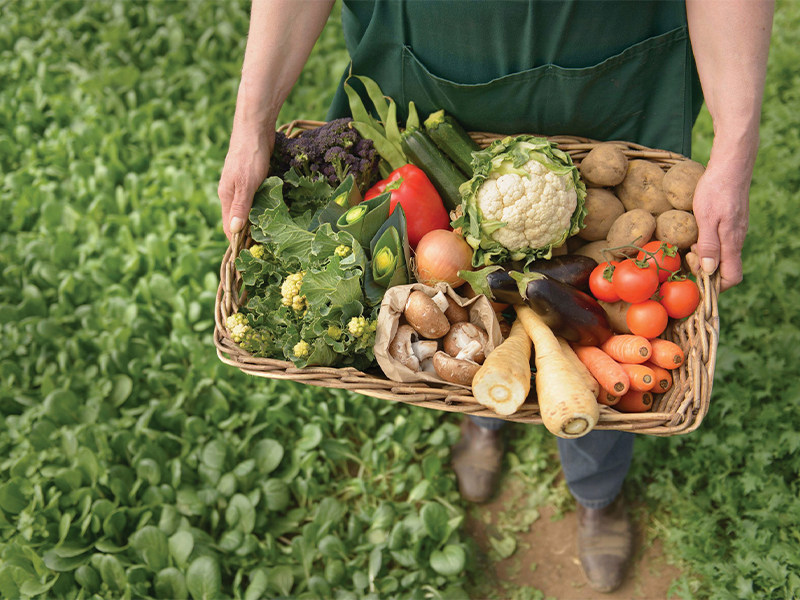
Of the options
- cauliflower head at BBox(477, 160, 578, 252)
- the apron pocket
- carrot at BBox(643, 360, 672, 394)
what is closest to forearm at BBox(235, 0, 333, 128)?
the apron pocket

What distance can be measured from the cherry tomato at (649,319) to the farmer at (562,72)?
6.8 inches

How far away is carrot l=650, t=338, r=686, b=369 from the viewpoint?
5.25 feet

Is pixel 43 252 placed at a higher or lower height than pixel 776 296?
higher

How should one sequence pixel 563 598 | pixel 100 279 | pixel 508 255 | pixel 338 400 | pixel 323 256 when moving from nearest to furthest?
pixel 323 256 < pixel 508 255 < pixel 563 598 < pixel 338 400 < pixel 100 279

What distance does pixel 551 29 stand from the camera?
5.66 ft

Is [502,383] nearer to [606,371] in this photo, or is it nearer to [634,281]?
[606,371]

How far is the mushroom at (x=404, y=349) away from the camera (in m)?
1.60

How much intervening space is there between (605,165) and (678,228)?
0.85 ft

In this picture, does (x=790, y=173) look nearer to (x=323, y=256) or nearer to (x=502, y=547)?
(x=502, y=547)

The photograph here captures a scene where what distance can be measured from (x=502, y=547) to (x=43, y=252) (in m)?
2.52

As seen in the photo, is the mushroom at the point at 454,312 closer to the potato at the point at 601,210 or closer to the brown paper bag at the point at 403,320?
the brown paper bag at the point at 403,320

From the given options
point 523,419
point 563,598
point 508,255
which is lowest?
point 563,598

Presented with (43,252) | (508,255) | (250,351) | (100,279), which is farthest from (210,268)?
(508,255)

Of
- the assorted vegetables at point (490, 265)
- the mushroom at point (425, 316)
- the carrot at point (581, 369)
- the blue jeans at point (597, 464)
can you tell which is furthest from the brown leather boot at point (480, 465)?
the mushroom at point (425, 316)
